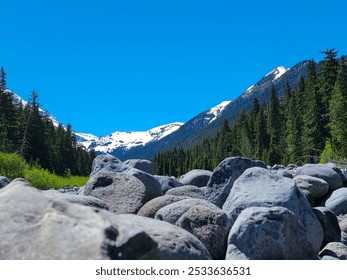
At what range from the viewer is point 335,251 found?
7.89 meters

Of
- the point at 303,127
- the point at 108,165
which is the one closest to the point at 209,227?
the point at 108,165

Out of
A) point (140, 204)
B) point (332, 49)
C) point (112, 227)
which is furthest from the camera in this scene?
point (332, 49)

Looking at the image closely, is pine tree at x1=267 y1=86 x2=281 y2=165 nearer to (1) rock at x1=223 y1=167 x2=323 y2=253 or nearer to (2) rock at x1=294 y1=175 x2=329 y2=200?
(2) rock at x1=294 y1=175 x2=329 y2=200

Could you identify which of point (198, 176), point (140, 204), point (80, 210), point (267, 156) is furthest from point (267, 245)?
point (267, 156)

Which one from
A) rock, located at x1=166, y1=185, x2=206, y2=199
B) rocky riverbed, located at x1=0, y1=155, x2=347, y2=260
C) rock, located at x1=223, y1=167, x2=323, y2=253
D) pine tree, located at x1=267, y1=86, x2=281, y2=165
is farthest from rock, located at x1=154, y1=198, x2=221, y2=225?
pine tree, located at x1=267, y1=86, x2=281, y2=165

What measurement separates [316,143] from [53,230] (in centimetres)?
5151

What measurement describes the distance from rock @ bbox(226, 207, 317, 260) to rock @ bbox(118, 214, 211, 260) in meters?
1.01

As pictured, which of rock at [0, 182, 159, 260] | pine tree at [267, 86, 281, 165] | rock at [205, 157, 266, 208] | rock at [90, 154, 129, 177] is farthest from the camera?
pine tree at [267, 86, 281, 165]

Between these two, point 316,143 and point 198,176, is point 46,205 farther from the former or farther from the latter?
point 316,143

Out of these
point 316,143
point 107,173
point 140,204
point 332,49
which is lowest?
point 140,204

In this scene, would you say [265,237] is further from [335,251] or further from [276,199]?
[335,251]

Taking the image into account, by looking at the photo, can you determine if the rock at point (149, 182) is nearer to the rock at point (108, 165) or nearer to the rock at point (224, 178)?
the rock at point (224, 178)

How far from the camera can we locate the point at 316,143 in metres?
52.7

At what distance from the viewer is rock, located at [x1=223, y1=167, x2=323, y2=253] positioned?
26.1 ft
